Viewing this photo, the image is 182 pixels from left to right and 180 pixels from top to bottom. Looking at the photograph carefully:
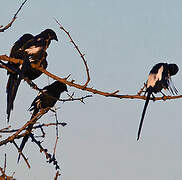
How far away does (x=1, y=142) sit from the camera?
284cm

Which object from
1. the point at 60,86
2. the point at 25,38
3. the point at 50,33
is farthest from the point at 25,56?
the point at 60,86

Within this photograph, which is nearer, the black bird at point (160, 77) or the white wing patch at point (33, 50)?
the white wing patch at point (33, 50)

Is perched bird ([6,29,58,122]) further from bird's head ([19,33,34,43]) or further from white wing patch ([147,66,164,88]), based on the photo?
white wing patch ([147,66,164,88])

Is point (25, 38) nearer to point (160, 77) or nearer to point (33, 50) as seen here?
point (33, 50)

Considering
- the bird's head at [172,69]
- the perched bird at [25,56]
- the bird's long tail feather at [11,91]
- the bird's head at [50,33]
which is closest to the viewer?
the bird's long tail feather at [11,91]

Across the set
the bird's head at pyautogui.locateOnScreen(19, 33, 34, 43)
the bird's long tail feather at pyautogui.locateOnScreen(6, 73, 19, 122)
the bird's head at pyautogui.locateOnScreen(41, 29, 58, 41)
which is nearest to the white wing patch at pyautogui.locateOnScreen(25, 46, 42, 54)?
the bird's long tail feather at pyautogui.locateOnScreen(6, 73, 19, 122)

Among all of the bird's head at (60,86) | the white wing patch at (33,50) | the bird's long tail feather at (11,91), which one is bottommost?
the bird's long tail feather at (11,91)

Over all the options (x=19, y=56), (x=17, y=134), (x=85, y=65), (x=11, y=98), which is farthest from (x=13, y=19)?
(x=19, y=56)

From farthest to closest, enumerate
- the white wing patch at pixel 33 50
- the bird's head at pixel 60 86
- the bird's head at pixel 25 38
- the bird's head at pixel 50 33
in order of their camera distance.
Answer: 1. the bird's head at pixel 60 86
2. the bird's head at pixel 50 33
3. the bird's head at pixel 25 38
4. the white wing patch at pixel 33 50

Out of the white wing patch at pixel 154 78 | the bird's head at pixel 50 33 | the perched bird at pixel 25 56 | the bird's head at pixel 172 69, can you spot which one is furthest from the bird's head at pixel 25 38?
the bird's head at pixel 172 69

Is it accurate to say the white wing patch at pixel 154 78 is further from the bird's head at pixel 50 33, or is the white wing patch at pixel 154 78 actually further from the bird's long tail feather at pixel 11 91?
the bird's long tail feather at pixel 11 91

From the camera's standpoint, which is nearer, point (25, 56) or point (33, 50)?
point (25, 56)

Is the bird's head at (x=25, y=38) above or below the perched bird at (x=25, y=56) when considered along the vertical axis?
above

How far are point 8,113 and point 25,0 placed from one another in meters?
1.04
